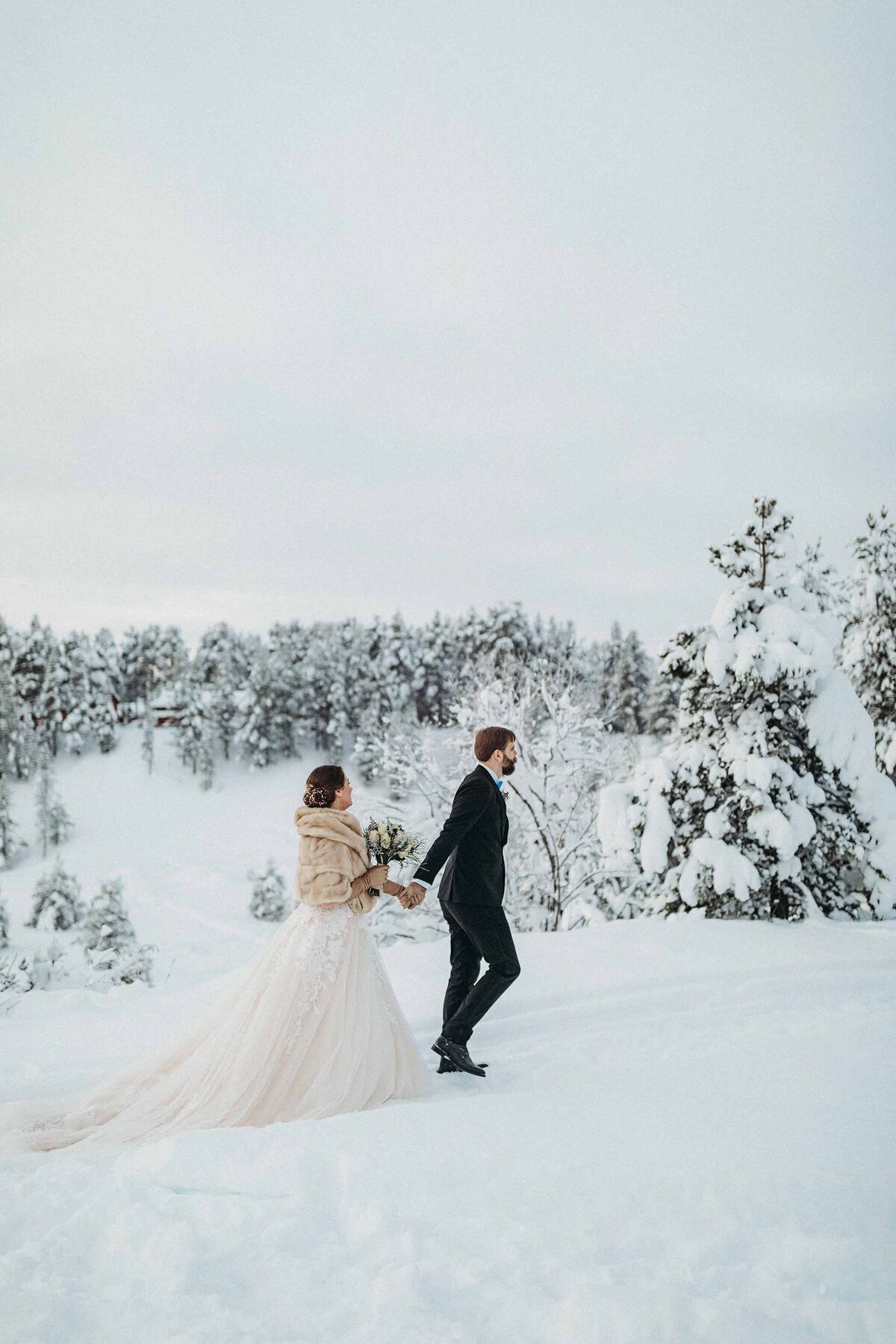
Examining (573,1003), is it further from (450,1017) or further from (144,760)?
(144,760)

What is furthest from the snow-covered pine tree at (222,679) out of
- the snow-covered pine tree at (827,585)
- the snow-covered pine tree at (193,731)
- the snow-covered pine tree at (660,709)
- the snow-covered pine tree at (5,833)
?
the snow-covered pine tree at (827,585)

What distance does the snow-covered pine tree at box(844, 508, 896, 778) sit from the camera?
1487 cm

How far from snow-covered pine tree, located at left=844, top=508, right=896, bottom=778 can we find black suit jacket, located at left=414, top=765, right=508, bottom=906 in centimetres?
1240

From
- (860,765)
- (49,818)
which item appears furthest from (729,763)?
(49,818)

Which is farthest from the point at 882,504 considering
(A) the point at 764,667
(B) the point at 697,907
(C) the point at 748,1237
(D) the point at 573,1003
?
(C) the point at 748,1237

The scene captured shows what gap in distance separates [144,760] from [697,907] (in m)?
58.6

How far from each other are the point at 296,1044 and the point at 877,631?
47.2ft

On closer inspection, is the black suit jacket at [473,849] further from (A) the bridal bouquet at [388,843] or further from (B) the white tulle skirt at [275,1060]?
(B) the white tulle skirt at [275,1060]

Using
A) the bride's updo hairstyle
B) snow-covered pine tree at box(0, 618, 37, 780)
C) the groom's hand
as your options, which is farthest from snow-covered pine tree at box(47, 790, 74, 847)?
the groom's hand

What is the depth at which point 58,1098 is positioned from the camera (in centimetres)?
467

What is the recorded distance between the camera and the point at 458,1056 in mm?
5164

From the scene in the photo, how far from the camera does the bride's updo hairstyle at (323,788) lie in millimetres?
5066

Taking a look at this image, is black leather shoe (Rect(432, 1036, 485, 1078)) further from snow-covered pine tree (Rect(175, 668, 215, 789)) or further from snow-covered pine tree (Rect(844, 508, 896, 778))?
snow-covered pine tree (Rect(175, 668, 215, 789))

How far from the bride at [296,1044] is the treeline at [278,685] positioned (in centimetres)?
4832
